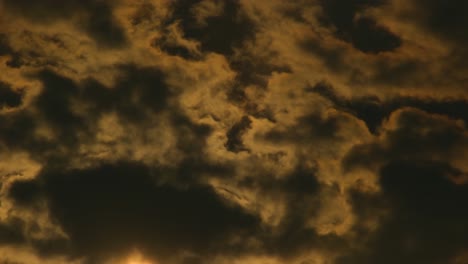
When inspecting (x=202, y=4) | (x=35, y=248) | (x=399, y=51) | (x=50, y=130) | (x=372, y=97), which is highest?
(x=202, y=4)

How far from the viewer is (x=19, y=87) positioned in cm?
790

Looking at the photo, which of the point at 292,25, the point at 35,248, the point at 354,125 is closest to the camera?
the point at 292,25

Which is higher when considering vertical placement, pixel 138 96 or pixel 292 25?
pixel 292 25

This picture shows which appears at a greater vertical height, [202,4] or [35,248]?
[202,4]

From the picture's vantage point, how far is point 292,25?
7.50 m

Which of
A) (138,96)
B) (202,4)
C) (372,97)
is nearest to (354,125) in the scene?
(372,97)

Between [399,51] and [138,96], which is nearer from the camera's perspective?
[399,51]

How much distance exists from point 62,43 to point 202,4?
263cm

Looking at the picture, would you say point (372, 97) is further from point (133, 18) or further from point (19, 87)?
point (19, 87)

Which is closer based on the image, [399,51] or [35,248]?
[399,51]

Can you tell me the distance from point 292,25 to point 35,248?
677 cm

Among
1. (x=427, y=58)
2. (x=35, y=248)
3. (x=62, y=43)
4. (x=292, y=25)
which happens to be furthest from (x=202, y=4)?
(x=35, y=248)

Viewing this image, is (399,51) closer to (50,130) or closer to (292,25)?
(292,25)

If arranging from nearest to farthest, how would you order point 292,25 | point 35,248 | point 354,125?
1. point 292,25
2. point 354,125
3. point 35,248
